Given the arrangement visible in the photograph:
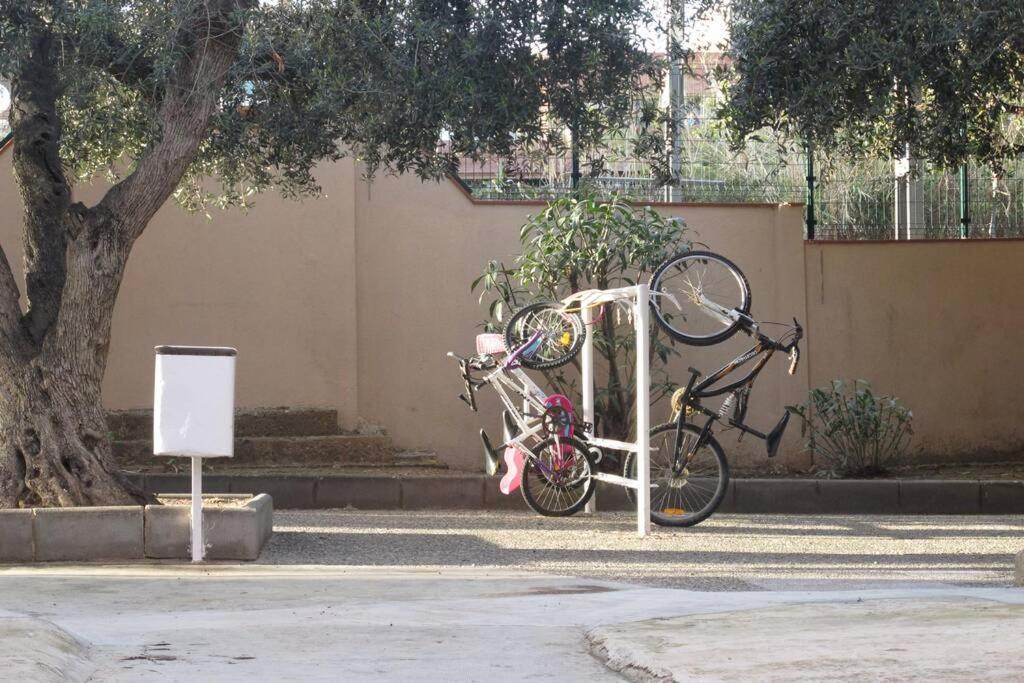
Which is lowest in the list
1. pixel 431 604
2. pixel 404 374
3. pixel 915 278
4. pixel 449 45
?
pixel 431 604

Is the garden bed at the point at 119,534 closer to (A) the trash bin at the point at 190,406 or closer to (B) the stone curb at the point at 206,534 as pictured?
(B) the stone curb at the point at 206,534

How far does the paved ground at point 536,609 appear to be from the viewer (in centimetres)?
486

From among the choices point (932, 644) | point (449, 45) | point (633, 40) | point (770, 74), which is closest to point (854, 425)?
point (770, 74)

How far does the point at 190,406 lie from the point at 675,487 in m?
3.56

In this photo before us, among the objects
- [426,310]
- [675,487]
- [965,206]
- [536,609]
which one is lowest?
[536,609]

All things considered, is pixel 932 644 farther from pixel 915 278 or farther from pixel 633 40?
pixel 915 278

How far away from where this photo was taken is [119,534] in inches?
306

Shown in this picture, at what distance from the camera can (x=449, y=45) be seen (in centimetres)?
858

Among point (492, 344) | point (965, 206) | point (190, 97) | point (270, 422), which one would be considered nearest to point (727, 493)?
point (492, 344)

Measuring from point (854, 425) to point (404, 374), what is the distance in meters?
4.00

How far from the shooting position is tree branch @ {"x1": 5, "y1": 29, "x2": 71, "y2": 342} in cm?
852

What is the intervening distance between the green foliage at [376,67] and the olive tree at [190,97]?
0.01 metres

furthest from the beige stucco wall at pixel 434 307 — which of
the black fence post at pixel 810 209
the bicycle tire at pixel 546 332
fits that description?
the bicycle tire at pixel 546 332

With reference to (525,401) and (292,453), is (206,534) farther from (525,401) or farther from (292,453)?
(292,453)
